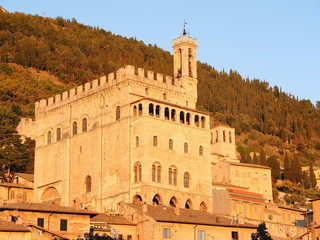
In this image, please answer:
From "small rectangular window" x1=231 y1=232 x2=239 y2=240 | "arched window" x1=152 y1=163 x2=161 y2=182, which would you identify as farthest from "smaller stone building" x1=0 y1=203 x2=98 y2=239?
"arched window" x1=152 y1=163 x2=161 y2=182

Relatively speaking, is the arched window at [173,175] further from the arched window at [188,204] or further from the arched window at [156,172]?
the arched window at [188,204]

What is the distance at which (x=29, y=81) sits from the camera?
123938 mm

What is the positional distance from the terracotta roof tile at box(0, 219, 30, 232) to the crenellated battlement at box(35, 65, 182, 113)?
27.5 metres

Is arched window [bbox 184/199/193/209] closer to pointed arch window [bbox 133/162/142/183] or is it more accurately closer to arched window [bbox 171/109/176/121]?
pointed arch window [bbox 133/162/142/183]

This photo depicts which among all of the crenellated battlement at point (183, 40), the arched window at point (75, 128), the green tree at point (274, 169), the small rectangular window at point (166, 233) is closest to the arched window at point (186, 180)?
the arched window at point (75, 128)

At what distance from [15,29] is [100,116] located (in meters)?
83.6

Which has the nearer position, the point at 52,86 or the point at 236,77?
the point at 52,86

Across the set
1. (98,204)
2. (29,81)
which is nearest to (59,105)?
(98,204)

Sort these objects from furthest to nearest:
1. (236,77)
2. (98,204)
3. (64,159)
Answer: (236,77), (64,159), (98,204)

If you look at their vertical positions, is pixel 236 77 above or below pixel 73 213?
above

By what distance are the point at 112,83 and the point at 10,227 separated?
29491 millimetres

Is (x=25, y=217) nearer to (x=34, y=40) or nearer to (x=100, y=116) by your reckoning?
(x=100, y=116)

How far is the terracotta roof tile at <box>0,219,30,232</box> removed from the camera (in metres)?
39.3

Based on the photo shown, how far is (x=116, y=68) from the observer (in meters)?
141
